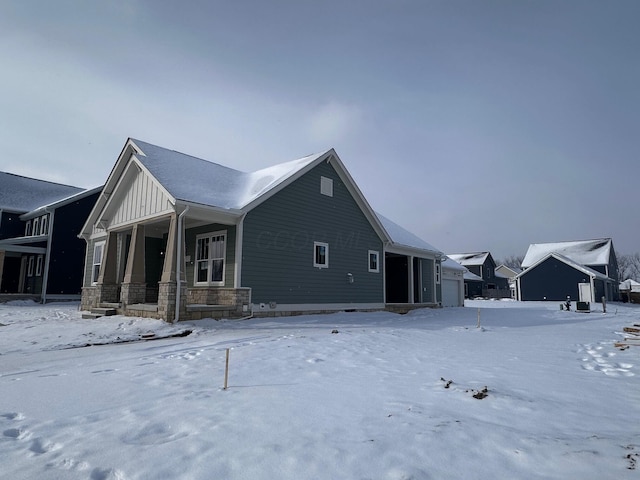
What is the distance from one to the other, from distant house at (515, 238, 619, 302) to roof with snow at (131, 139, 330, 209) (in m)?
32.3

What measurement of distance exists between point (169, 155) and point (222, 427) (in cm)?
1429

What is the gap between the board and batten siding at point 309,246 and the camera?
47.0 feet

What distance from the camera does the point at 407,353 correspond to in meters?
8.12

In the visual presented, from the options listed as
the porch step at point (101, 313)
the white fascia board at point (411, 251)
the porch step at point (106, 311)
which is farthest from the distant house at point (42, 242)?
the white fascia board at point (411, 251)

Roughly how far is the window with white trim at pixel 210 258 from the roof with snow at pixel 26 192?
63.6 ft

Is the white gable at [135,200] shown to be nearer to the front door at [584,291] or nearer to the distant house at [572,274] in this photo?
the distant house at [572,274]

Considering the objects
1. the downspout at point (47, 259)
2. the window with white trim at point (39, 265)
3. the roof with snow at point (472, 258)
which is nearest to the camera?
the downspout at point (47, 259)

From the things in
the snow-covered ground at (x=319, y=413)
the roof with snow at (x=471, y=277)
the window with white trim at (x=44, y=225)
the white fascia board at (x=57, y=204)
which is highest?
the white fascia board at (x=57, y=204)

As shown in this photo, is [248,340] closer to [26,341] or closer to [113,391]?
[113,391]

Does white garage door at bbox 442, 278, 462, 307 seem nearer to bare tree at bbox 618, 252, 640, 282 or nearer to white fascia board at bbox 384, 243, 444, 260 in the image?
white fascia board at bbox 384, 243, 444, 260

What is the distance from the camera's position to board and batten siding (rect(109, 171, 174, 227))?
45.0 ft

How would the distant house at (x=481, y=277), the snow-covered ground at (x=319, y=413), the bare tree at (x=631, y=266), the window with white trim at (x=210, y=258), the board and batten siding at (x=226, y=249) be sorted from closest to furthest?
the snow-covered ground at (x=319, y=413), the board and batten siding at (x=226, y=249), the window with white trim at (x=210, y=258), the distant house at (x=481, y=277), the bare tree at (x=631, y=266)

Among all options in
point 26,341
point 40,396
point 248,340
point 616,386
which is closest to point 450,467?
point 616,386

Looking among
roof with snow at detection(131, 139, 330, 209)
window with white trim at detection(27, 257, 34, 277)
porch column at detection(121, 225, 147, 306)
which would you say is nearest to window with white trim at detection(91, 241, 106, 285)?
porch column at detection(121, 225, 147, 306)
